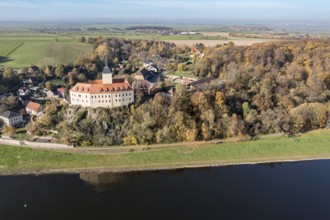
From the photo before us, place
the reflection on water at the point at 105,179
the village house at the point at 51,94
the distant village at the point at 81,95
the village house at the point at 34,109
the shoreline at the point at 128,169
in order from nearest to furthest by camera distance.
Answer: the reflection on water at the point at 105,179, the shoreline at the point at 128,169, the distant village at the point at 81,95, the village house at the point at 34,109, the village house at the point at 51,94

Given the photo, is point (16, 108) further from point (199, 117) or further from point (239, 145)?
point (239, 145)

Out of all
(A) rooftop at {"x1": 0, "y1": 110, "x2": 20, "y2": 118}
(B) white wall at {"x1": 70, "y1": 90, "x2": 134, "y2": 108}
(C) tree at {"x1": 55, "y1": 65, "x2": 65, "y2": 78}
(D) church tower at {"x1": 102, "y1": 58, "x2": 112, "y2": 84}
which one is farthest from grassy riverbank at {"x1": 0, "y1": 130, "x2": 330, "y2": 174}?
(C) tree at {"x1": 55, "y1": 65, "x2": 65, "y2": 78}

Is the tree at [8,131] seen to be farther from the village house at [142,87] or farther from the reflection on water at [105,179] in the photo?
the village house at [142,87]

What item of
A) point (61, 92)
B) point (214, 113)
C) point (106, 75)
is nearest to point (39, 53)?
point (61, 92)

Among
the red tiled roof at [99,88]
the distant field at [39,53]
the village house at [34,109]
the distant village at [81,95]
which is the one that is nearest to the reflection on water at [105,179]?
the distant village at [81,95]

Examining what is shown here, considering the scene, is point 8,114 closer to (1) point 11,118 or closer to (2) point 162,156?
(1) point 11,118

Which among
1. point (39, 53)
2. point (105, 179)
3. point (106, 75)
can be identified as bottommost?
point (105, 179)

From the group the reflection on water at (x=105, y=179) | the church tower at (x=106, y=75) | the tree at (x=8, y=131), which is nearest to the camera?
the reflection on water at (x=105, y=179)
